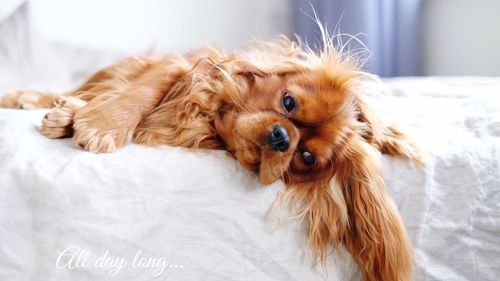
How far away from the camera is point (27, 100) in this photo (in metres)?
1.57

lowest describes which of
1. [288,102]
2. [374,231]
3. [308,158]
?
[374,231]

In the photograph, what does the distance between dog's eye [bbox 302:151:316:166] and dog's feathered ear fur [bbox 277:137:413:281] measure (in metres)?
0.05

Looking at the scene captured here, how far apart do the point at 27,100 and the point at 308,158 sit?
92cm

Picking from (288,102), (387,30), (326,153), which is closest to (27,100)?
(288,102)

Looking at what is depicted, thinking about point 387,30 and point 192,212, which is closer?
point 192,212

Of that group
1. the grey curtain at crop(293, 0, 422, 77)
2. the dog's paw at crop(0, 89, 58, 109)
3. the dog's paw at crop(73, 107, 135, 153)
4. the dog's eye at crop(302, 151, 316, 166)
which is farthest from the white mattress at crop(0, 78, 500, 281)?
the grey curtain at crop(293, 0, 422, 77)

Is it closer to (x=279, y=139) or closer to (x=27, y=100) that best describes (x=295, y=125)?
(x=279, y=139)

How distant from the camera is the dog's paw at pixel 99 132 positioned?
1053 mm

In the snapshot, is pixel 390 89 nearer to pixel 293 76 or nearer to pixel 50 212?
pixel 293 76

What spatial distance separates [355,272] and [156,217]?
1.49 ft

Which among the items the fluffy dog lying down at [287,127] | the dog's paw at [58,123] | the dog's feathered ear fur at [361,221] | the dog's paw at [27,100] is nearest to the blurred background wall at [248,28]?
the dog's paw at [27,100]

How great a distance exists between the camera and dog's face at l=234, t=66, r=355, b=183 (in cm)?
113

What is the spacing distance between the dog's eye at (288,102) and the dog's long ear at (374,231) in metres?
0.20

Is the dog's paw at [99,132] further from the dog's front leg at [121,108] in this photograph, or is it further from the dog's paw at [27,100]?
the dog's paw at [27,100]
